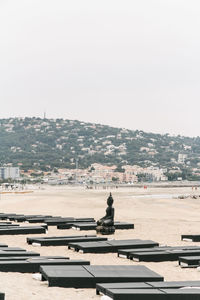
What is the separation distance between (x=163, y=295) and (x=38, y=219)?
83.6 ft

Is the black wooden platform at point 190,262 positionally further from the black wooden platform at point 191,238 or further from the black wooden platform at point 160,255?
the black wooden platform at point 191,238

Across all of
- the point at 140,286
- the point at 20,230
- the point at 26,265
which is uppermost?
the point at 140,286

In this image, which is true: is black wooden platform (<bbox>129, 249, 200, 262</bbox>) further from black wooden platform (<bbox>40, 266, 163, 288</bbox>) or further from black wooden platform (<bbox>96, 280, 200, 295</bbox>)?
black wooden platform (<bbox>96, 280, 200, 295</bbox>)

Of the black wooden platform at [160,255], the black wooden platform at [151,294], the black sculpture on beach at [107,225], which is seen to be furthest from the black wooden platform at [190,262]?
the black sculpture on beach at [107,225]

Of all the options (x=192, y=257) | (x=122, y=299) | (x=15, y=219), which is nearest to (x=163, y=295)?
(x=122, y=299)

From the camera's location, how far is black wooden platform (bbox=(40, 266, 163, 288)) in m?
13.0

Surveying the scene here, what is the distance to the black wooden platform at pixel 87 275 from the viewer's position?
13.0m

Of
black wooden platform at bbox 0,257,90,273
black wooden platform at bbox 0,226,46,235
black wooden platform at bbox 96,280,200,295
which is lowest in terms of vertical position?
black wooden platform at bbox 0,226,46,235

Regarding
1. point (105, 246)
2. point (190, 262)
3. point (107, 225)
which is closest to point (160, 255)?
point (190, 262)

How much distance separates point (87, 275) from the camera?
13.5m

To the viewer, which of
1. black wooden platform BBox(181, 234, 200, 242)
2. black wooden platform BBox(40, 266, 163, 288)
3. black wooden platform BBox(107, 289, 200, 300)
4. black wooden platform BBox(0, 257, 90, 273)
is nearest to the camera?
black wooden platform BBox(107, 289, 200, 300)

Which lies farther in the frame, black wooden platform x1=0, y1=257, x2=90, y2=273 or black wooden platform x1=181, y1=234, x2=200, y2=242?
black wooden platform x1=181, y1=234, x2=200, y2=242

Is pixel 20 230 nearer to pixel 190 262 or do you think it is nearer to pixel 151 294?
pixel 190 262

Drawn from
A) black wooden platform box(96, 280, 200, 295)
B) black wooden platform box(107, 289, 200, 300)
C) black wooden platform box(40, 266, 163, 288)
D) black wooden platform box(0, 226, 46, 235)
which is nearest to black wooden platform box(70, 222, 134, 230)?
black wooden platform box(0, 226, 46, 235)
